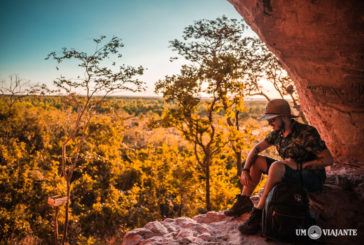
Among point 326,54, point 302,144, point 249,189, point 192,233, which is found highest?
point 326,54

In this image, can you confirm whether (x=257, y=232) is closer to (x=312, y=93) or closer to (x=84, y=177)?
(x=312, y=93)

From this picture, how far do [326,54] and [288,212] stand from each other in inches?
106

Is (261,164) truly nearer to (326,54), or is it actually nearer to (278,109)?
(278,109)

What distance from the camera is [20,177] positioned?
12672 millimetres

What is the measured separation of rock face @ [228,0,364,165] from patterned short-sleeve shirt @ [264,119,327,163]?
1.61m

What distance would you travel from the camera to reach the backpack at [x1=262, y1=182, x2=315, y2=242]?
2.40 meters

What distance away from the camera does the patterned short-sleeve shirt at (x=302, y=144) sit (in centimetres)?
257

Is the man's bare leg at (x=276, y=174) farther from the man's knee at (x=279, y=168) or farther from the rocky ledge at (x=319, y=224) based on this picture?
the rocky ledge at (x=319, y=224)

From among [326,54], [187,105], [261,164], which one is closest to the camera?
[261,164]

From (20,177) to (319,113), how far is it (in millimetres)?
15177

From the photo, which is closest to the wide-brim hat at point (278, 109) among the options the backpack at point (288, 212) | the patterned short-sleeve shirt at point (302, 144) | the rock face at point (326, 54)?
the patterned short-sleeve shirt at point (302, 144)

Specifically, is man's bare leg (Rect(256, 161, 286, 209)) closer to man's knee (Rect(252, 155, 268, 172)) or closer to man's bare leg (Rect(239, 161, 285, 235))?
man's bare leg (Rect(239, 161, 285, 235))

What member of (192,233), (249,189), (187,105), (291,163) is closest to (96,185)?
(187,105)

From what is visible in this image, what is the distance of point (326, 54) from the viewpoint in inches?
141
